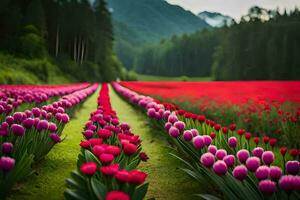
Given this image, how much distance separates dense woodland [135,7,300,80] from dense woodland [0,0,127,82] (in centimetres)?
1763

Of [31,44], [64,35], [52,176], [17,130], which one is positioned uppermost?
[64,35]

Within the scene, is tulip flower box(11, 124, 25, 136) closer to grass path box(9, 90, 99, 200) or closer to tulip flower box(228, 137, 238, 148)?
grass path box(9, 90, 99, 200)

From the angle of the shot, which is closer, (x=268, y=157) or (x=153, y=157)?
(x=268, y=157)

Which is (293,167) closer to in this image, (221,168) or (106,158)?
(221,168)

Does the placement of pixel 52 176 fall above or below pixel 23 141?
below

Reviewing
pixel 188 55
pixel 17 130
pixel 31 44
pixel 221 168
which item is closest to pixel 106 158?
pixel 221 168

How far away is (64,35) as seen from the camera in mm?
51531

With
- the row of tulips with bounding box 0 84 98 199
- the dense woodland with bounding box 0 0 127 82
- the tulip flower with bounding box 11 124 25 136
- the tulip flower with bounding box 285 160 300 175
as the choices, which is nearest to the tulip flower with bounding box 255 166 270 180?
the tulip flower with bounding box 285 160 300 175

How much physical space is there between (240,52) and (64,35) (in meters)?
22.8

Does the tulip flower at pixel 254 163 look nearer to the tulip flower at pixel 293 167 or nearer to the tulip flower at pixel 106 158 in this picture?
the tulip flower at pixel 293 167

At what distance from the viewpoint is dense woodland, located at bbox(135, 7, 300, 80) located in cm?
2848

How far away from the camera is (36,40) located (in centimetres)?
3747

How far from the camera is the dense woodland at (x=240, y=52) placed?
28.5 meters

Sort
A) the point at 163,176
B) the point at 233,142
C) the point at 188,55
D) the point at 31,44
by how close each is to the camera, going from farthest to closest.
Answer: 1. the point at 188,55
2. the point at 31,44
3. the point at 163,176
4. the point at 233,142
